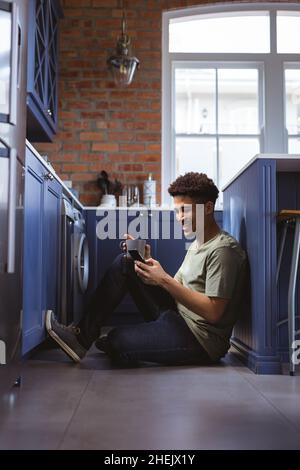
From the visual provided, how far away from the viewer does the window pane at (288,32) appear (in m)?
4.84

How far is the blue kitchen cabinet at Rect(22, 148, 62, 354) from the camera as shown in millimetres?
2199

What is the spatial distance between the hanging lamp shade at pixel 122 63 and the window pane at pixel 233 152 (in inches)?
40.8

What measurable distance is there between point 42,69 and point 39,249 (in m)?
1.65

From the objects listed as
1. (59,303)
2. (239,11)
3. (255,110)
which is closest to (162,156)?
(255,110)

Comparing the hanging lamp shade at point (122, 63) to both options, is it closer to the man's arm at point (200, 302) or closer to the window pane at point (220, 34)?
the window pane at point (220, 34)

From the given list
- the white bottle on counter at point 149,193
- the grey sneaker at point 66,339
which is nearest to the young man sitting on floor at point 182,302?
the grey sneaker at point 66,339

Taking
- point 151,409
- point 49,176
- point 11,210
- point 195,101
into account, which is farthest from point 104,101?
point 151,409

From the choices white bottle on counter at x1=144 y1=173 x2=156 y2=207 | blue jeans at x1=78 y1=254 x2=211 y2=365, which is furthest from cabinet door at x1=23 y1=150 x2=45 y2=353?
white bottle on counter at x1=144 y1=173 x2=156 y2=207

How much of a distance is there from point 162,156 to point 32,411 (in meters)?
3.34

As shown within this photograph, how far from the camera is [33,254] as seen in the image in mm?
2312

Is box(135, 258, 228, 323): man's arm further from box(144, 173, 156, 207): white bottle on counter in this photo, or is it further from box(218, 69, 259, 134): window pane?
box(218, 69, 259, 134): window pane
